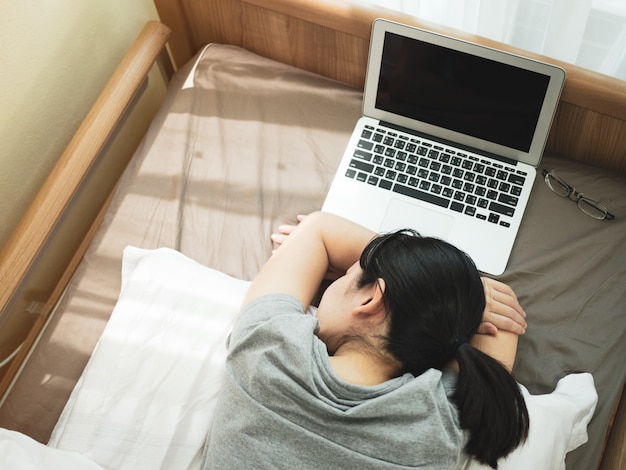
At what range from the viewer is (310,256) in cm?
103

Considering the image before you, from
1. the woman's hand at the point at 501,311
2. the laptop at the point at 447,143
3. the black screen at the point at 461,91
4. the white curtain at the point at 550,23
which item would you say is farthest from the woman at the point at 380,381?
the white curtain at the point at 550,23

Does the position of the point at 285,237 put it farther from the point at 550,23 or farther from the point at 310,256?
the point at 550,23

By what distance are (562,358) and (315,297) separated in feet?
1.33

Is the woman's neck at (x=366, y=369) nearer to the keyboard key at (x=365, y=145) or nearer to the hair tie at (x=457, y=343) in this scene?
the hair tie at (x=457, y=343)

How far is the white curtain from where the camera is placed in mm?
1012

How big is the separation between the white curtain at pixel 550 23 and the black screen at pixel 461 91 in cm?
10

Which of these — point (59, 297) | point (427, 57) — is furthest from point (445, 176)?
point (59, 297)

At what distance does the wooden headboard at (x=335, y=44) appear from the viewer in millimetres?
1058

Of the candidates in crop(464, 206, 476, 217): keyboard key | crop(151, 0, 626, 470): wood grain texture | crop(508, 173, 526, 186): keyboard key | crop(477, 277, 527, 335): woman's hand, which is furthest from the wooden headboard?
crop(477, 277, 527, 335): woman's hand

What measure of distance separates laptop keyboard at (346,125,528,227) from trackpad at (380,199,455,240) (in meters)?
0.02

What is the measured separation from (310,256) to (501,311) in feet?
1.01

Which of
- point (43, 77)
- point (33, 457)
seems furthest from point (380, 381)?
point (43, 77)

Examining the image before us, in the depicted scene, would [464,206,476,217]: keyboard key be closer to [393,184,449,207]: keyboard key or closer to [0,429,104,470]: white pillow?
[393,184,449,207]: keyboard key

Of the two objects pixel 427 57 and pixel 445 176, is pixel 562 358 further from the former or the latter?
pixel 427 57
